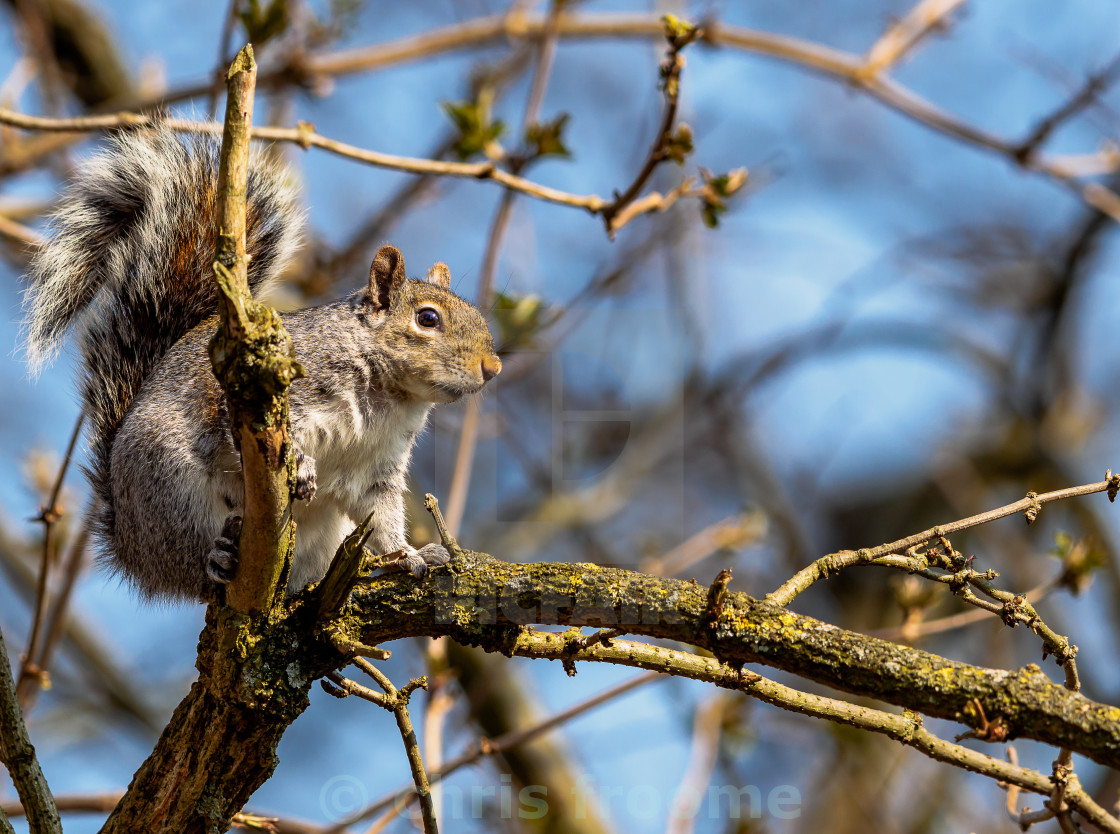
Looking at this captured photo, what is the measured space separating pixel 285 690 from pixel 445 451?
330 cm

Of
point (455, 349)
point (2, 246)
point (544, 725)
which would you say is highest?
point (2, 246)

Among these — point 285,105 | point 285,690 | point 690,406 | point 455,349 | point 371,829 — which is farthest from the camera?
point 690,406

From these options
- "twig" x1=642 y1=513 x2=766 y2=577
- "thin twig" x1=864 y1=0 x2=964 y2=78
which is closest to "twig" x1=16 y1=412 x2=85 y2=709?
"twig" x1=642 y1=513 x2=766 y2=577

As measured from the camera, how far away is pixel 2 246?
3.44m

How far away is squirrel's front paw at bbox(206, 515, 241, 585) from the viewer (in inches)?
74.8

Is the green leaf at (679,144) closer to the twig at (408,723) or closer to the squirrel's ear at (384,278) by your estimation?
the squirrel's ear at (384,278)

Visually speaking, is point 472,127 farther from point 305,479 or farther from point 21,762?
point 21,762

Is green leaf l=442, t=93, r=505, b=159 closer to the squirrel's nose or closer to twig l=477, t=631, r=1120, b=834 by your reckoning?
the squirrel's nose

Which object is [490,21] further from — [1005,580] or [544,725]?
[1005,580]

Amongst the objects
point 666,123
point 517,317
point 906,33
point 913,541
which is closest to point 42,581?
point 517,317

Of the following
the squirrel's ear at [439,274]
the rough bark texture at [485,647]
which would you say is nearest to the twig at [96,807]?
the rough bark texture at [485,647]

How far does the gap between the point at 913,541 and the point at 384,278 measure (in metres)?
1.64

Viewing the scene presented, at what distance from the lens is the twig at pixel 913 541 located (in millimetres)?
1440

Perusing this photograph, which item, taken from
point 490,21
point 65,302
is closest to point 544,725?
point 65,302
